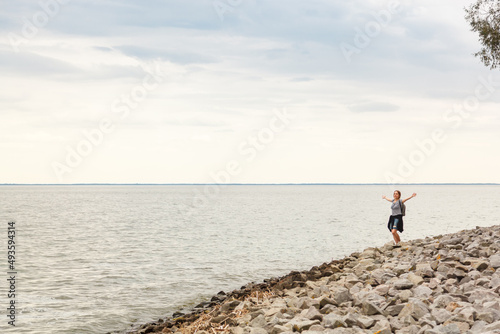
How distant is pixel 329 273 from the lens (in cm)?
1566

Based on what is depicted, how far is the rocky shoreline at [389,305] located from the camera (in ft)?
24.6

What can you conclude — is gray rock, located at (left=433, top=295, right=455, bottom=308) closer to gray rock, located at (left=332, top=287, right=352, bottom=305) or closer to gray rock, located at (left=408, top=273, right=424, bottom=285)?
gray rock, located at (left=408, top=273, right=424, bottom=285)

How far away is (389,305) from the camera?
28.5 feet

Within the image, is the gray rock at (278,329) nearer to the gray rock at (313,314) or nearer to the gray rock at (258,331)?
the gray rock at (258,331)

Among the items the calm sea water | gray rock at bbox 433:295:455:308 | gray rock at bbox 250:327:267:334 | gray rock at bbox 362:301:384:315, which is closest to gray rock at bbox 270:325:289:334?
gray rock at bbox 250:327:267:334

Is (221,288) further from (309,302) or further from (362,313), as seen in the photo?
(362,313)

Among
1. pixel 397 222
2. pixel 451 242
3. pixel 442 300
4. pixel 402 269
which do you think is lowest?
pixel 442 300

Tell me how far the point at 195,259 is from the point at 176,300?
336 inches

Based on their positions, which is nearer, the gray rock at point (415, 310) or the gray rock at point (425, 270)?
the gray rock at point (415, 310)

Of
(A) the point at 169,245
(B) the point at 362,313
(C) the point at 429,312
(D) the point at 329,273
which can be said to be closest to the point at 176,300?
(D) the point at 329,273

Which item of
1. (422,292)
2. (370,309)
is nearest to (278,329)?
(370,309)

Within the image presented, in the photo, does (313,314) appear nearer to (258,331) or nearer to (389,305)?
(258,331)

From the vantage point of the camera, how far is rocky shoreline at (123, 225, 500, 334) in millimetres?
7500

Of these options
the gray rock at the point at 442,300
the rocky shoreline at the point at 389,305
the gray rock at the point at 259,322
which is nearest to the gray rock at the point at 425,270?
the rocky shoreline at the point at 389,305
